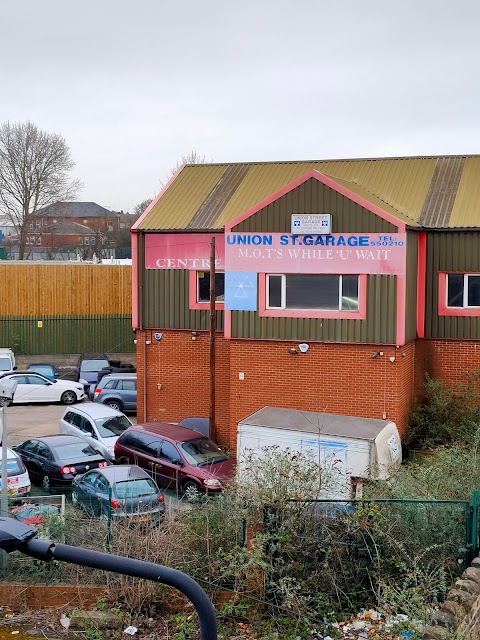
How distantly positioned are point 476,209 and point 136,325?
10.4 m

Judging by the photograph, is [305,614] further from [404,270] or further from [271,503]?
[404,270]

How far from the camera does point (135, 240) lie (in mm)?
25062

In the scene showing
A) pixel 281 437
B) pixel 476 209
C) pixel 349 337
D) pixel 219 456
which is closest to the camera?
pixel 281 437

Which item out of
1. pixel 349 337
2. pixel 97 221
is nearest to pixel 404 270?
pixel 349 337

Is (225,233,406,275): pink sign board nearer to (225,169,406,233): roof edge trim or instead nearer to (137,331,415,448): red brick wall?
(225,169,406,233): roof edge trim

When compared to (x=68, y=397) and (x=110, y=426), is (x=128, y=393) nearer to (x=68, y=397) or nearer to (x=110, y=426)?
(x=68, y=397)

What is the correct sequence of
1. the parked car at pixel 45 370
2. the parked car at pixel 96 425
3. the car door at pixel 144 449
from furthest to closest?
1. the parked car at pixel 45 370
2. the parked car at pixel 96 425
3. the car door at pixel 144 449

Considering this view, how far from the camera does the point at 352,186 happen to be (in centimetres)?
2192

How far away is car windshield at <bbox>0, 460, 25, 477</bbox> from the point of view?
1797cm

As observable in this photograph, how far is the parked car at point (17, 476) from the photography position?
696 inches

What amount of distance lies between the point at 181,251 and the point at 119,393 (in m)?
6.17

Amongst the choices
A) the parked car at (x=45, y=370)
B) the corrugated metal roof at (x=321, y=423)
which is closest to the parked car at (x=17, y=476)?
the corrugated metal roof at (x=321, y=423)

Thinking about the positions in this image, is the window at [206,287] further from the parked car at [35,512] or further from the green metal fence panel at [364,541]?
the green metal fence panel at [364,541]

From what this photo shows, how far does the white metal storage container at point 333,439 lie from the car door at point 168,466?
1484 mm
